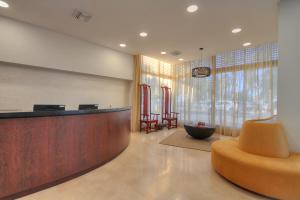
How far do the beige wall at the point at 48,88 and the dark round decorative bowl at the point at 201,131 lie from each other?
9.99ft

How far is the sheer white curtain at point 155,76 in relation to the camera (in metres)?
6.52

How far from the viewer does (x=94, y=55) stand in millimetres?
4836

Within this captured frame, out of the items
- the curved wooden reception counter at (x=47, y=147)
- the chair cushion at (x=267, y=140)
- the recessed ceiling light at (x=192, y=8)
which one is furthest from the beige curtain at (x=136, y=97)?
the chair cushion at (x=267, y=140)

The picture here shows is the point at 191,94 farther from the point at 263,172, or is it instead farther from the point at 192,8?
the point at 263,172

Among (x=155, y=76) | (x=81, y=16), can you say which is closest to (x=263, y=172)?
(x=81, y=16)

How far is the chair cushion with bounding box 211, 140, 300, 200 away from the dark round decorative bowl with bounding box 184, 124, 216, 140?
6.91 feet

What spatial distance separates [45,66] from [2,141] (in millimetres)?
2633

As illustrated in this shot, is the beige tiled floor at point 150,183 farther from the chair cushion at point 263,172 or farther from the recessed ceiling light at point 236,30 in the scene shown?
the recessed ceiling light at point 236,30

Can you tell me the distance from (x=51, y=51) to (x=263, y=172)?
16.6ft

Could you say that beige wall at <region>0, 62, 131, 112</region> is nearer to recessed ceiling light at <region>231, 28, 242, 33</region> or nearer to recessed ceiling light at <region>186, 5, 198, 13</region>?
recessed ceiling light at <region>186, 5, 198, 13</region>

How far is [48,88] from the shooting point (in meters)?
4.14

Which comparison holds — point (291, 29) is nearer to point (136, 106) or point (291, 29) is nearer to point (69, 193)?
point (69, 193)

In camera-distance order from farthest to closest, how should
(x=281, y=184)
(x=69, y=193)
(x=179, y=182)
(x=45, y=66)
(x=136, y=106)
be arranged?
(x=136, y=106)
(x=45, y=66)
(x=179, y=182)
(x=69, y=193)
(x=281, y=184)

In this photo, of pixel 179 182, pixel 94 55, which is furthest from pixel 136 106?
pixel 179 182
